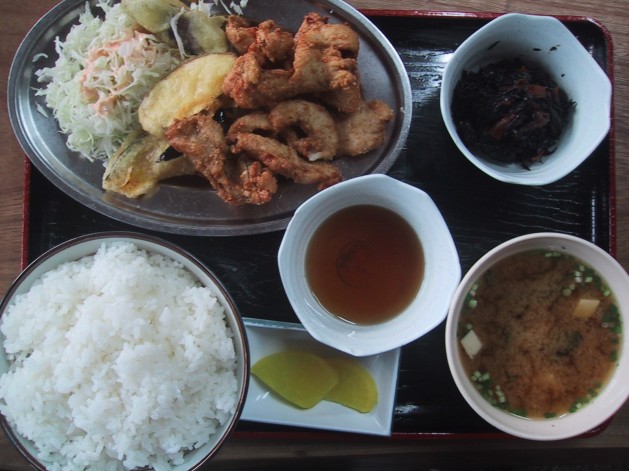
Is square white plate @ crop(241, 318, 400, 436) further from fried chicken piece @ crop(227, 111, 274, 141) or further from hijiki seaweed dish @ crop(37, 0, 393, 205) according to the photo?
fried chicken piece @ crop(227, 111, 274, 141)

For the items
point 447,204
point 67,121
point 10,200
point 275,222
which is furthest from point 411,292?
point 10,200

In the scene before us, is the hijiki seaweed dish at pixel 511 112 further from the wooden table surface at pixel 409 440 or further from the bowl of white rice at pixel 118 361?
the bowl of white rice at pixel 118 361

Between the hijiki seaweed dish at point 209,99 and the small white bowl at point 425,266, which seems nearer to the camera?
the small white bowl at point 425,266

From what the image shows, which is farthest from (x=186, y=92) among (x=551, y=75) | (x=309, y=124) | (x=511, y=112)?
(x=551, y=75)

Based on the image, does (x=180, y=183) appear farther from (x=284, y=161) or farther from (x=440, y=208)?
(x=440, y=208)

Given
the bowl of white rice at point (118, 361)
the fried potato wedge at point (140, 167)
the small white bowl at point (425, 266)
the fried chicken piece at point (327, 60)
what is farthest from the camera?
the fried potato wedge at point (140, 167)

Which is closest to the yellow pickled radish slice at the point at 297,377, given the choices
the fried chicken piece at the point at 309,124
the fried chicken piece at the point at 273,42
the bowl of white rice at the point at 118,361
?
the bowl of white rice at the point at 118,361
